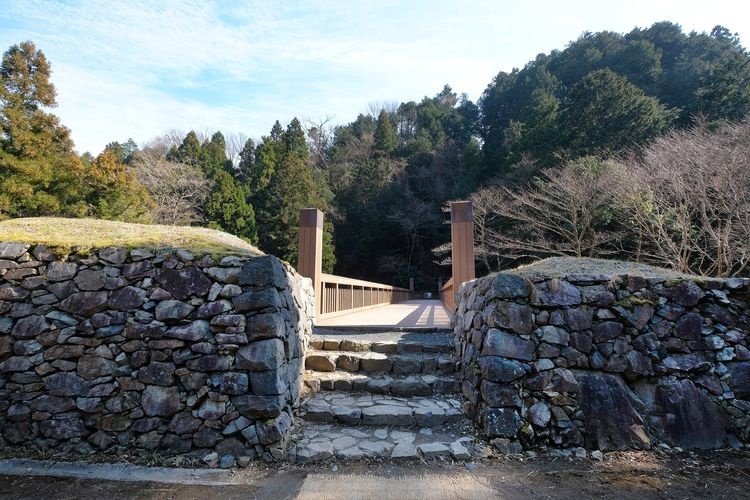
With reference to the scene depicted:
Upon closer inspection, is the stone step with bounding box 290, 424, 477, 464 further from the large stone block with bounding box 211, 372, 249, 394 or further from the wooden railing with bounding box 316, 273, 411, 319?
the wooden railing with bounding box 316, 273, 411, 319

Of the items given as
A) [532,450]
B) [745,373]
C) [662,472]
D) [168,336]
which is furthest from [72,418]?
[745,373]

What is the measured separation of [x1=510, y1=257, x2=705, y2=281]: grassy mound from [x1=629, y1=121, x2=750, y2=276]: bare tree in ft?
19.5

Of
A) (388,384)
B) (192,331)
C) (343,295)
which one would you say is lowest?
(388,384)

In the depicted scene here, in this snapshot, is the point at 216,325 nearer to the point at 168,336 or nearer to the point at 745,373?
the point at 168,336

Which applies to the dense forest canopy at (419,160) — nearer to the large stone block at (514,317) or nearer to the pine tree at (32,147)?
the pine tree at (32,147)

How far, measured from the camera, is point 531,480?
227 cm

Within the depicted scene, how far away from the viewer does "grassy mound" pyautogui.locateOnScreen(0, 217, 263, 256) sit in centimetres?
288

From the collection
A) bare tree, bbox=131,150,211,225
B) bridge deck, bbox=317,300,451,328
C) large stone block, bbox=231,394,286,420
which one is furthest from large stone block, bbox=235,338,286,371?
bare tree, bbox=131,150,211,225

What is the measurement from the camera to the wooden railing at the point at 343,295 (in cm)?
567

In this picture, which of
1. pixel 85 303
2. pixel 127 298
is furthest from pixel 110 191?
pixel 127 298

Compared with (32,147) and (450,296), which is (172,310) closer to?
(450,296)

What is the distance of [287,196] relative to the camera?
1900 cm

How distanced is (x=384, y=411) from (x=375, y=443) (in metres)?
0.34

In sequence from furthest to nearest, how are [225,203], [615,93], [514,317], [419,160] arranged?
Answer: 1. [419,160]
2. [225,203]
3. [615,93]
4. [514,317]
